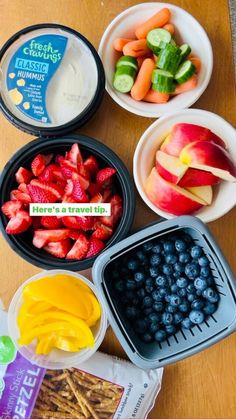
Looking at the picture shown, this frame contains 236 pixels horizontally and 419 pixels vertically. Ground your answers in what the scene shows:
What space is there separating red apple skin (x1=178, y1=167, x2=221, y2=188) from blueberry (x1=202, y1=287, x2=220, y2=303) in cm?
18

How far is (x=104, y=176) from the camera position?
0.98 metres

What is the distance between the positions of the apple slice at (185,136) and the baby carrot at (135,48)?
0.50ft

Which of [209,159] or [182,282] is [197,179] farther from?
[182,282]

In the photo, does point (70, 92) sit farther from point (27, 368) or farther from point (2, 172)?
point (27, 368)

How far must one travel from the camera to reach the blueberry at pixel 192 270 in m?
0.92

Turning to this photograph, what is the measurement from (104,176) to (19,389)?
401 mm

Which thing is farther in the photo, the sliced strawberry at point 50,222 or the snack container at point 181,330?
the sliced strawberry at point 50,222

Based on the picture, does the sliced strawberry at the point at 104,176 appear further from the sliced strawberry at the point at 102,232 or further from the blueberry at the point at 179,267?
the blueberry at the point at 179,267

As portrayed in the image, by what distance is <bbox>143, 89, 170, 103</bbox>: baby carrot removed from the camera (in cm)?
100

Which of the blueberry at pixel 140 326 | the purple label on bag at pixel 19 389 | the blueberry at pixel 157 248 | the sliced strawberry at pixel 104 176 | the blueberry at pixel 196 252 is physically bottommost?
the purple label on bag at pixel 19 389

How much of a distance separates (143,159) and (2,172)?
0.79 ft

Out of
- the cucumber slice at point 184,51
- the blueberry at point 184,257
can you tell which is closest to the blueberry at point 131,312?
the blueberry at point 184,257

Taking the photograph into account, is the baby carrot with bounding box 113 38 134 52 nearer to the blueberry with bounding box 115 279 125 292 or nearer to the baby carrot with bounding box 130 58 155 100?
the baby carrot with bounding box 130 58 155 100

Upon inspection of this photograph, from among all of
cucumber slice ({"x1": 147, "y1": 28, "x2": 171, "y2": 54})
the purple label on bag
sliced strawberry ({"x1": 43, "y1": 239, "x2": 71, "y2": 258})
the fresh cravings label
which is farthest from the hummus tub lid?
the purple label on bag
